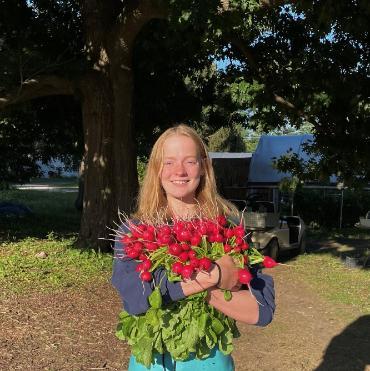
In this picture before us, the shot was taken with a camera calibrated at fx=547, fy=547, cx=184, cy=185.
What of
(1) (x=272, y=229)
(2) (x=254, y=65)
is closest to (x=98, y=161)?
(2) (x=254, y=65)

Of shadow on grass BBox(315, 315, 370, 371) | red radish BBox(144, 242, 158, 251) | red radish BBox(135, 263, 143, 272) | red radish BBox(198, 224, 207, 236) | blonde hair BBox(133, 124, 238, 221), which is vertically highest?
blonde hair BBox(133, 124, 238, 221)

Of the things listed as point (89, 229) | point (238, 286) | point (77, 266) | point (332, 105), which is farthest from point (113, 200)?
point (238, 286)

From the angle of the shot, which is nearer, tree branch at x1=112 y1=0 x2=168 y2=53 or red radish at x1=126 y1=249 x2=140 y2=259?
red radish at x1=126 y1=249 x2=140 y2=259

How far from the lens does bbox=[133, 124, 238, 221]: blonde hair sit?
224cm

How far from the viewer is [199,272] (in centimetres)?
187

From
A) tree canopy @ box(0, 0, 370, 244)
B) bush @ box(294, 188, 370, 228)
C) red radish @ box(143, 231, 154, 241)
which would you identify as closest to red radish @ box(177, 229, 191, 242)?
red radish @ box(143, 231, 154, 241)

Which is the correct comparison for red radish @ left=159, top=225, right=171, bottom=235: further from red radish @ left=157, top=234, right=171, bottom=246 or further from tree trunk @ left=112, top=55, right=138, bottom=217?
tree trunk @ left=112, top=55, right=138, bottom=217

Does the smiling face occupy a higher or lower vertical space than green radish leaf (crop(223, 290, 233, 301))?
higher

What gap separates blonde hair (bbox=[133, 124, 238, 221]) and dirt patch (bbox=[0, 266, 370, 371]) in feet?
10.4

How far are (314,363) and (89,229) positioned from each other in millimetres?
6035

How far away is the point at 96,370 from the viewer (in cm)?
491

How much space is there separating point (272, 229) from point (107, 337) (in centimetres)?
636

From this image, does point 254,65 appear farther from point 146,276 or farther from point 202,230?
point 146,276

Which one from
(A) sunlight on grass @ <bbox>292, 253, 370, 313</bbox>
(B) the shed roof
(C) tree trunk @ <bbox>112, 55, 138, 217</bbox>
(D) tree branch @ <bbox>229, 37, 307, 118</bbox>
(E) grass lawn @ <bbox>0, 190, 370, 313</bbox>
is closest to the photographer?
(E) grass lawn @ <bbox>0, 190, 370, 313</bbox>
